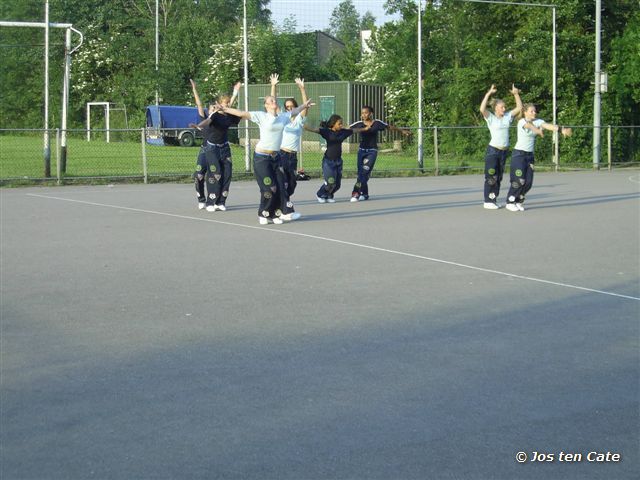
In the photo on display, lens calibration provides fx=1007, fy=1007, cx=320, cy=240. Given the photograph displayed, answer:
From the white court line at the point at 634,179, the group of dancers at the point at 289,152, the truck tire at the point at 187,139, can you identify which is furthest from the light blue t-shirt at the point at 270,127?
the truck tire at the point at 187,139

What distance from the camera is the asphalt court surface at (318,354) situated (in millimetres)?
4988

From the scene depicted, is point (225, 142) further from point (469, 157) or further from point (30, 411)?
point (469, 157)

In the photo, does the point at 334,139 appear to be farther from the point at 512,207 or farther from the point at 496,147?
the point at 512,207

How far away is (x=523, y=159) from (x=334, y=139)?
3.57 metres

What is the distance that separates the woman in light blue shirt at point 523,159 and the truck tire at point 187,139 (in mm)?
31277

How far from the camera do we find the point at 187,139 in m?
48.7

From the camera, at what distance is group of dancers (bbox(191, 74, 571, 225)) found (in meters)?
15.4

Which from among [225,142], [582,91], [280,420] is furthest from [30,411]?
[582,91]

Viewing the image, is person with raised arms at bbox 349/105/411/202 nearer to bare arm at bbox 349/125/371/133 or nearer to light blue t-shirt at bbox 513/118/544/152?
bare arm at bbox 349/125/371/133

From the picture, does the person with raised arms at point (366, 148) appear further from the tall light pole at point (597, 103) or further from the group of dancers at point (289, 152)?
the tall light pole at point (597, 103)

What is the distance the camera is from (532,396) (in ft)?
19.7

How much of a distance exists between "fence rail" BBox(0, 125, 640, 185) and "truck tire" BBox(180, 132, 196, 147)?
9287 millimetres

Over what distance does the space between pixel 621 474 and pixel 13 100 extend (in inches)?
2447

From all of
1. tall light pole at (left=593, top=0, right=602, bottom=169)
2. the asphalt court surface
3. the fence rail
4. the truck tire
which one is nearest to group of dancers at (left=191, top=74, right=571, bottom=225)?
the asphalt court surface
